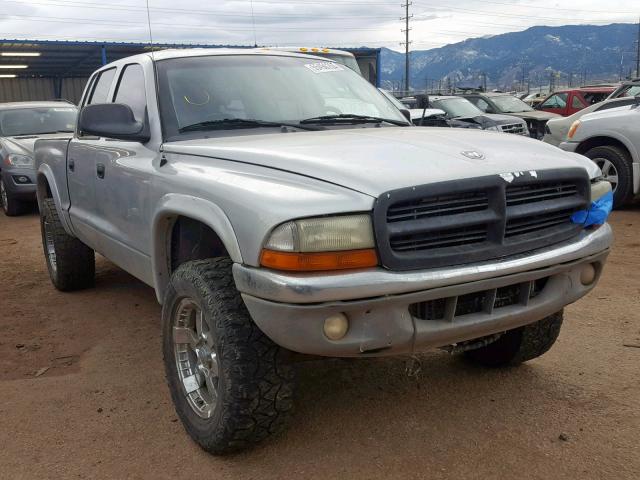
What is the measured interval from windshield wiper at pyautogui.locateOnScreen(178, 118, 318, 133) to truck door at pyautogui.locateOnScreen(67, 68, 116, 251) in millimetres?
1042

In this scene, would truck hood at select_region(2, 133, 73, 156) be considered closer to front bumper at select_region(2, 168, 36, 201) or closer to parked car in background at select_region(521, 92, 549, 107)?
front bumper at select_region(2, 168, 36, 201)

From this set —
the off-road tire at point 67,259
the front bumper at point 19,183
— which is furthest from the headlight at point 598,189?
the front bumper at point 19,183

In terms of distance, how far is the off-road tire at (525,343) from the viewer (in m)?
3.34

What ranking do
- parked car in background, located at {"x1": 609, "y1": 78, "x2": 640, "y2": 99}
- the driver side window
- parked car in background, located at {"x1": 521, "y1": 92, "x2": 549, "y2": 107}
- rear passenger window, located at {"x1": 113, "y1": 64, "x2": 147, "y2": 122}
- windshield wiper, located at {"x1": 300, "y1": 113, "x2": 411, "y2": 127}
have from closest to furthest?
1. windshield wiper, located at {"x1": 300, "y1": 113, "x2": 411, "y2": 127}
2. rear passenger window, located at {"x1": 113, "y1": 64, "x2": 147, "y2": 122}
3. parked car in background, located at {"x1": 609, "y1": 78, "x2": 640, "y2": 99}
4. the driver side window
5. parked car in background, located at {"x1": 521, "y1": 92, "x2": 549, "y2": 107}

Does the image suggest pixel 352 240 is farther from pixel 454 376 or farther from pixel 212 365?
pixel 454 376

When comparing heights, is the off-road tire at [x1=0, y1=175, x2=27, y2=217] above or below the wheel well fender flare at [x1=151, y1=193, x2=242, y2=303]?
below

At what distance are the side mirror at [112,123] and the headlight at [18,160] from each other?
282 inches

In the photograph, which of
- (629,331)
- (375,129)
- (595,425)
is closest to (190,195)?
(375,129)

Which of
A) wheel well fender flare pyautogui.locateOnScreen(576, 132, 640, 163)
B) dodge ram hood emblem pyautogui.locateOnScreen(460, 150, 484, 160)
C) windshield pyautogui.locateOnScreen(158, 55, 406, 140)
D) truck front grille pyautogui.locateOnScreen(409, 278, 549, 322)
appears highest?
windshield pyautogui.locateOnScreen(158, 55, 406, 140)

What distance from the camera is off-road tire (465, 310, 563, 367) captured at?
10.9ft

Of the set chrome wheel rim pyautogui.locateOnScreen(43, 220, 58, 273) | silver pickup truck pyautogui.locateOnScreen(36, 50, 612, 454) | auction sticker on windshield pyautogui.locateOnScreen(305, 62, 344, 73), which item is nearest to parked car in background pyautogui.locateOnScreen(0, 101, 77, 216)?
chrome wheel rim pyautogui.locateOnScreen(43, 220, 58, 273)

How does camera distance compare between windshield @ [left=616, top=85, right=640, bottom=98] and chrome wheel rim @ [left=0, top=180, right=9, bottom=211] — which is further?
windshield @ [left=616, top=85, right=640, bottom=98]

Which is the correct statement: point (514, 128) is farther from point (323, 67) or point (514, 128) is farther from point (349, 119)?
point (349, 119)

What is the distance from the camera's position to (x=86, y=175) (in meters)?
4.32
